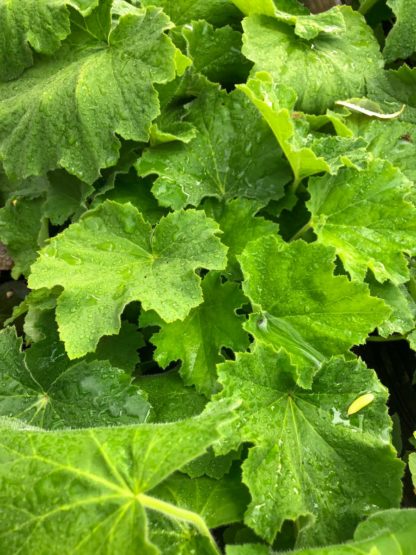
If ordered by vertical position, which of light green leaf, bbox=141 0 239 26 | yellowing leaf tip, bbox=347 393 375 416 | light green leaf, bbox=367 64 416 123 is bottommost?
yellowing leaf tip, bbox=347 393 375 416

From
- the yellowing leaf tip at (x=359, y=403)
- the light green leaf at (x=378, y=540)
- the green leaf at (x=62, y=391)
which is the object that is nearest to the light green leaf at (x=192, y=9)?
the green leaf at (x=62, y=391)

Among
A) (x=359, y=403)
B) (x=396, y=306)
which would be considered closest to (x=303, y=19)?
(x=396, y=306)

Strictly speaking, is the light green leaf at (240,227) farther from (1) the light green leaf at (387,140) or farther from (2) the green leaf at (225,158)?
(1) the light green leaf at (387,140)

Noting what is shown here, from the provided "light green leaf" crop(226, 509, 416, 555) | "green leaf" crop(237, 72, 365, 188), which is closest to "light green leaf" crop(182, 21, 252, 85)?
"green leaf" crop(237, 72, 365, 188)

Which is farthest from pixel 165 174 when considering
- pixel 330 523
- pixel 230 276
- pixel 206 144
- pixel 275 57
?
pixel 330 523

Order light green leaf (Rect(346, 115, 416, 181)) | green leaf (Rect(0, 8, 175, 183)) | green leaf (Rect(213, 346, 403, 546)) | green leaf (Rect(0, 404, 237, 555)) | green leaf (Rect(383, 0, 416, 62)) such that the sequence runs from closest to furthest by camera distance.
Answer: green leaf (Rect(0, 404, 237, 555)) < green leaf (Rect(213, 346, 403, 546)) < green leaf (Rect(0, 8, 175, 183)) < light green leaf (Rect(346, 115, 416, 181)) < green leaf (Rect(383, 0, 416, 62))

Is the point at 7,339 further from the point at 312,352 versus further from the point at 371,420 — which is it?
the point at 371,420

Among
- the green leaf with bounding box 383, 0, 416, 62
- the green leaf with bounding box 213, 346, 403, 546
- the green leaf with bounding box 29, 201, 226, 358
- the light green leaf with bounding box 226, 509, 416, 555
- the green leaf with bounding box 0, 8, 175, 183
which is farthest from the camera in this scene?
the green leaf with bounding box 383, 0, 416, 62

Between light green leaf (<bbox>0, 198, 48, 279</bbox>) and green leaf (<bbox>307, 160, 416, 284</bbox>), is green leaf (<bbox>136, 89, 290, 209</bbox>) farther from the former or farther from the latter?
light green leaf (<bbox>0, 198, 48, 279</bbox>)
